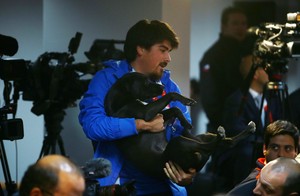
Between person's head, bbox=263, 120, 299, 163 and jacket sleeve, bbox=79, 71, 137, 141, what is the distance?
1043 mm

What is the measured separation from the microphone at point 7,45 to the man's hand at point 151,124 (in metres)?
1.30

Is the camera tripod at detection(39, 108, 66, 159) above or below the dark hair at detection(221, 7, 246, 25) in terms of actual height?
below

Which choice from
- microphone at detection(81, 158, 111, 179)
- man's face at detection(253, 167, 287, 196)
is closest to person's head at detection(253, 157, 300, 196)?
man's face at detection(253, 167, 287, 196)

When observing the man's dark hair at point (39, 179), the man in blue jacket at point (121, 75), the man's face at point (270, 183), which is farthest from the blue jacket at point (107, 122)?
the man's dark hair at point (39, 179)

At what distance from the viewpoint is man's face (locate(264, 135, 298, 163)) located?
3963 millimetres

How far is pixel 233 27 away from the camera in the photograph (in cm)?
701

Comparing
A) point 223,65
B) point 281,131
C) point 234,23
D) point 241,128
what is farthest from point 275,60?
point 234,23

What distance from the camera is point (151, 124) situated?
3.17m

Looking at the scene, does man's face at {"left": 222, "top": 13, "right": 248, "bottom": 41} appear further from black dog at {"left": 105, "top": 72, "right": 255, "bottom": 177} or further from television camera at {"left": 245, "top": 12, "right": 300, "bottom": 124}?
black dog at {"left": 105, "top": 72, "right": 255, "bottom": 177}

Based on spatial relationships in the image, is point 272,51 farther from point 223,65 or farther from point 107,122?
point 223,65

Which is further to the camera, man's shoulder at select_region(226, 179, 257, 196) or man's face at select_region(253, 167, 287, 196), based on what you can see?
man's shoulder at select_region(226, 179, 257, 196)

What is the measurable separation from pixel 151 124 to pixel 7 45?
4.47ft

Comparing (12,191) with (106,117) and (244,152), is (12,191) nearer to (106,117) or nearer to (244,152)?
(244,152)

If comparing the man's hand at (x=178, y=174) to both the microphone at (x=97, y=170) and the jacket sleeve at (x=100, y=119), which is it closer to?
the jacket sleeve at (x=100, y=119)
